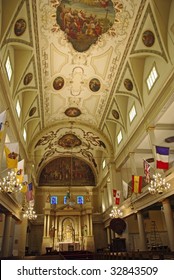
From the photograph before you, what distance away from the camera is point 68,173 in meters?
30.6

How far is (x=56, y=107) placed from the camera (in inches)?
795

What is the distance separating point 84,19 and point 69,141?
51.4 ft

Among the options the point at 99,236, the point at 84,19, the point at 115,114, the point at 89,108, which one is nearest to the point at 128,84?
the point at 115,114

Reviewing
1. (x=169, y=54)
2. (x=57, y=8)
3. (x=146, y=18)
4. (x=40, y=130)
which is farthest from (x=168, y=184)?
(x=40, y=130)

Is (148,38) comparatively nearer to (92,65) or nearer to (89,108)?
(92,65)

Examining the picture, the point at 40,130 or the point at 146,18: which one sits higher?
the point at 146,18

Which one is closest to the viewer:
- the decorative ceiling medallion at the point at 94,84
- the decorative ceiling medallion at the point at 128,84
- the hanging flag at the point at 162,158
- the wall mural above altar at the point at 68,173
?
the hanging flag at the point at 162,158

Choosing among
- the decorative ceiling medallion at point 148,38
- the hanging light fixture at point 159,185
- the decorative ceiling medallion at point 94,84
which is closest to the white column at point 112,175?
the decorative ceiling medallion at point 94,84

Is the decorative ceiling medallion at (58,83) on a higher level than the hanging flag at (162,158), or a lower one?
higher

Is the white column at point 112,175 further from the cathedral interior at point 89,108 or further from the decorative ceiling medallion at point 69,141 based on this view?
the decorative ceiling medallion at point 69,141

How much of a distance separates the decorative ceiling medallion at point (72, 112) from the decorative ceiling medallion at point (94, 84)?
347 centimetres

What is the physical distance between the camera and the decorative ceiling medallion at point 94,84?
1728 centimetres
